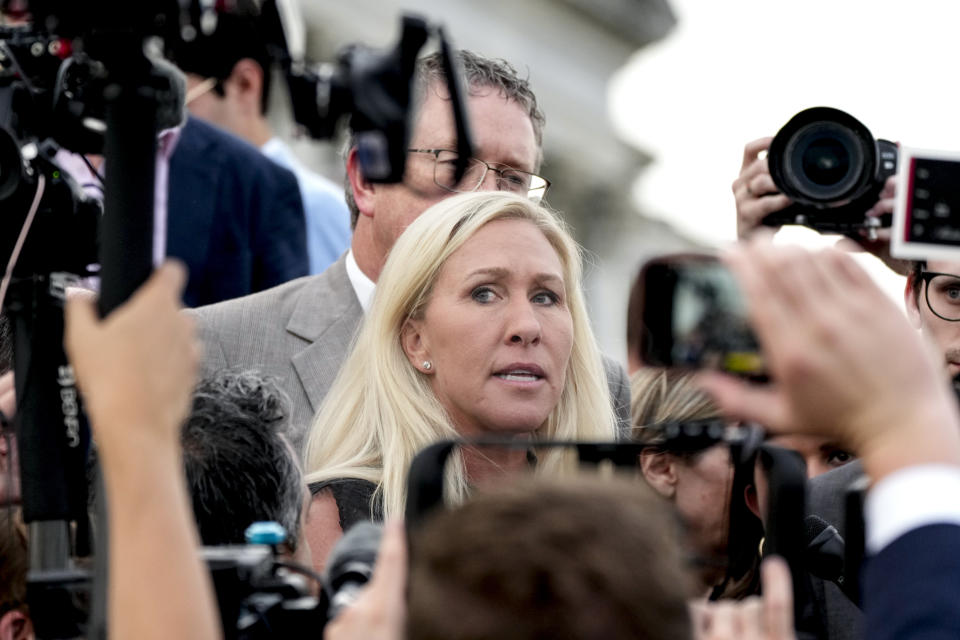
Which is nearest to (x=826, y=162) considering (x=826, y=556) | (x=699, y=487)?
(x=699, y=487)

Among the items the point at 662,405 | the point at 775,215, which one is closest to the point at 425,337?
the point at 662,405

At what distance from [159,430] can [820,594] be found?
7.50ft

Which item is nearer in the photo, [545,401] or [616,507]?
[616,507]

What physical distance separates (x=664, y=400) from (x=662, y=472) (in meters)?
1.12

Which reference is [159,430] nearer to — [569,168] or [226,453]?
[226,453]

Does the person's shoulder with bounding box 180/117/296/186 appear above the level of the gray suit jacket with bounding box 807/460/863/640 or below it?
above

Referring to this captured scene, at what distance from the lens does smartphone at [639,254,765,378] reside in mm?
2424

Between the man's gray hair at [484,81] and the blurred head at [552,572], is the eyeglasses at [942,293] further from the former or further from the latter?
the blurred head at [552,572]

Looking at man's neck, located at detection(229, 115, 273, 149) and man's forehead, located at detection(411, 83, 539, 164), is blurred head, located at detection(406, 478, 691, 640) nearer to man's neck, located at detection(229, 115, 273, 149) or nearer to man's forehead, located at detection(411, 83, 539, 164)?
man's forehead, located at detection(411, 83, 539, 164)

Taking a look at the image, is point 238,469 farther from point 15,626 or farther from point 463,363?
point 463,363

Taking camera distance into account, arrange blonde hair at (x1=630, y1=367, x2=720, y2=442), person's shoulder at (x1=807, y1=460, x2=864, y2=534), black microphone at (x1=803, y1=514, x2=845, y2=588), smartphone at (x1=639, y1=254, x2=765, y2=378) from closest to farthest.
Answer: smartphone at (x1=639, y1=254, x2=765, y2=378) → black microphone at (x1=803, y1=514, x2=845, y2=588) → person's shoulder at (x1=807, y1=460, x2=864, y2=534) → blonde hair at (x1=630, y1=367, x2=720, y2=442)

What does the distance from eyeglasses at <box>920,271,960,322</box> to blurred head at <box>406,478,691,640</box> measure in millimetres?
2833

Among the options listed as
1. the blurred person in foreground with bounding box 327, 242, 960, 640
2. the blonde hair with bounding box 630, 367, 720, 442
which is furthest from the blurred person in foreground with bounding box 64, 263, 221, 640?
the blonde hair with bounding box 630, 367, 720, 442

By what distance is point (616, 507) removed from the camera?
6.97ft
